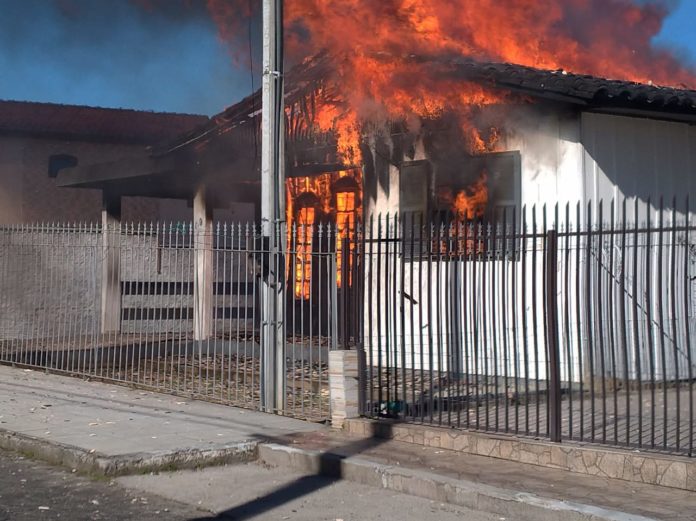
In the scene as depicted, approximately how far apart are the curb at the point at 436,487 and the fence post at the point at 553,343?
1010 mm

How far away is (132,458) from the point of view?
7543 millimetres

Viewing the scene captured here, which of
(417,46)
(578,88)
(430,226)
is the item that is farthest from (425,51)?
(430,226)

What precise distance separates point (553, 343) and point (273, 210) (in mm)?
3762

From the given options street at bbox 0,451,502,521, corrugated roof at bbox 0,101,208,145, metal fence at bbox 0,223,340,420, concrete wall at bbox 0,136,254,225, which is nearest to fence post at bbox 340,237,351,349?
metal fence at bbox 0,223,340,420

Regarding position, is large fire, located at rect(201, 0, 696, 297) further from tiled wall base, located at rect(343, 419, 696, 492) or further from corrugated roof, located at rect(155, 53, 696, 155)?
tiled wall base, located at rect(343, 419, 696, 492)

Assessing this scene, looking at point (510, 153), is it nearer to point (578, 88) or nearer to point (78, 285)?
point (578, 88)

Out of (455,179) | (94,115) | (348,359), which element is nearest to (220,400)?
(348,359)

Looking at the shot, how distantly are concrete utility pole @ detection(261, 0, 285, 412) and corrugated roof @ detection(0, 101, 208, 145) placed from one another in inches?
685

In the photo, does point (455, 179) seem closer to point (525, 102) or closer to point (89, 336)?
point (525, 102)

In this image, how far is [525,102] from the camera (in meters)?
10.9

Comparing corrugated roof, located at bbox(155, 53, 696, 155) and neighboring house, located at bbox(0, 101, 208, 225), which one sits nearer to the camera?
corrugated roof, located at bbox(155, 53, 696, 155)

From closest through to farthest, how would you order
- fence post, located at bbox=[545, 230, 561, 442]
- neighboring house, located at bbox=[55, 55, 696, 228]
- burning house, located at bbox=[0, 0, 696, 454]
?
1. fence post, located at bbox=[545, 230, 561, 442]
2. burning house, located at bbox=[0, 0, 696, 454]
3. neighboring house, located at bbox=[55, 55, 696, 228]

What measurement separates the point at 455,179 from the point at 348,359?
4.04 m

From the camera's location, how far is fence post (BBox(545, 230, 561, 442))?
712cm
